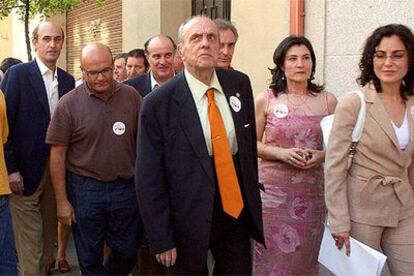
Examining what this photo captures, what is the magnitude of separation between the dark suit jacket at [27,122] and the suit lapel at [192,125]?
6.21 feet

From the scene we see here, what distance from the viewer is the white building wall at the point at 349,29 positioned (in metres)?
4.88

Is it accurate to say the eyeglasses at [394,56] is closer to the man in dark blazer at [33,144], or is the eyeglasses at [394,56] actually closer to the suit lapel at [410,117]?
the suit lapel at [410,117]

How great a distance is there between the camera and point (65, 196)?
4.47m

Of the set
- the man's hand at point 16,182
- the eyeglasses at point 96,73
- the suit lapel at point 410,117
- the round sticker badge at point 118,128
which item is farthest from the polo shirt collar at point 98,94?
the suit lapel at point 410,117

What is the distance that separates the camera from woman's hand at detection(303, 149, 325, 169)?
4117mm

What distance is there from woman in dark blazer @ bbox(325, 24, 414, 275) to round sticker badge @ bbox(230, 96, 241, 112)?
59 centimetres

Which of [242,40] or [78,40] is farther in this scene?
[78,40]

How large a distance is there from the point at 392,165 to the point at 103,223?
7.02 ft

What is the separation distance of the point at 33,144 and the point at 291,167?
2.13 m

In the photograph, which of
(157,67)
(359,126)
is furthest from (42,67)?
(359,126)

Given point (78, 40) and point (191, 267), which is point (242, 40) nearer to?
point (191, 267)

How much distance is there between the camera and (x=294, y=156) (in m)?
4.09

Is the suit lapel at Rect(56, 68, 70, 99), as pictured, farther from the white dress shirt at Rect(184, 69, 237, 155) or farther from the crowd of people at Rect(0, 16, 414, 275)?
the white dress shirt at Rect(184, 69, 237, 155)

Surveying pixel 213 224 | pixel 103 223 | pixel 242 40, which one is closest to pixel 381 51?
pixel 213 224
